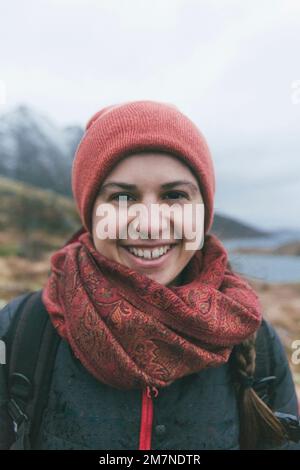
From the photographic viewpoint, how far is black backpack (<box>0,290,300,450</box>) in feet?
4.53

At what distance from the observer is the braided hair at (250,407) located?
5.10 ft

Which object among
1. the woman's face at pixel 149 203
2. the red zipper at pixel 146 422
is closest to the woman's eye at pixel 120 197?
the woman's face at pixel 149 203

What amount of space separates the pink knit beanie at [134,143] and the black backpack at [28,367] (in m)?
0.50

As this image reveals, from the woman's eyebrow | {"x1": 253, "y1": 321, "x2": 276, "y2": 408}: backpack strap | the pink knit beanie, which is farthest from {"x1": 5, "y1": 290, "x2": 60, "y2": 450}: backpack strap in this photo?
{"x1": 253, "y1": 321, "x2": 276, "y2": 408}: backpack strap

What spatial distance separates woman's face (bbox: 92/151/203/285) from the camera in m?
1.39

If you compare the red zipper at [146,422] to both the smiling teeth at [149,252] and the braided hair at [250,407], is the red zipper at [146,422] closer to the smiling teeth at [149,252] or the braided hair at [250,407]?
the braided hair at [250,407]

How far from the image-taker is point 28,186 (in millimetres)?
28688

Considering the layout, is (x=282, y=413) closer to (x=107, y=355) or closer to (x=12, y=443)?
(x=107, y=355)

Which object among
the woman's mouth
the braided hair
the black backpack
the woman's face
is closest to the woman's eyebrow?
the woman's face

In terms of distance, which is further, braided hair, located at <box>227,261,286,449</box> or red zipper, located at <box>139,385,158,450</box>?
braided hair, located at <box>227,261,286,449</box>

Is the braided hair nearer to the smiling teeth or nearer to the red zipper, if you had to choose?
the red zipper

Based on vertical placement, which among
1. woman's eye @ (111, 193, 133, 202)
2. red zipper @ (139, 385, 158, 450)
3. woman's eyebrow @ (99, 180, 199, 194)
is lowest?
red zipper @ (139, 385, 158, 450)

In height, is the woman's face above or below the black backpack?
above
